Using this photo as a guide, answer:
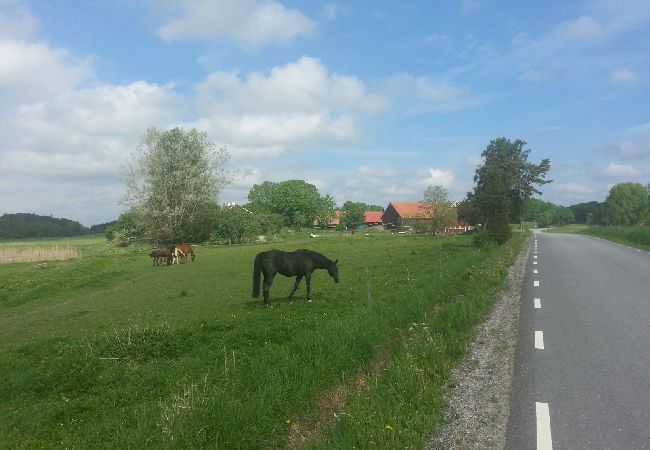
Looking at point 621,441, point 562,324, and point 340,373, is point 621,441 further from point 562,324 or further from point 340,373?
point 562,324

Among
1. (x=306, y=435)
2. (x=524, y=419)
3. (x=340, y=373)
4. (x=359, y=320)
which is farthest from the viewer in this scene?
(x=359, y=320)

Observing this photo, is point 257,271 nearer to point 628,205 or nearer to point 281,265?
point 281,265

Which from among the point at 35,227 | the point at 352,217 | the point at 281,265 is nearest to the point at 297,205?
the point at 352,217

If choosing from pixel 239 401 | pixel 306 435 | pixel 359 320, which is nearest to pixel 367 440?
pixel 306 435

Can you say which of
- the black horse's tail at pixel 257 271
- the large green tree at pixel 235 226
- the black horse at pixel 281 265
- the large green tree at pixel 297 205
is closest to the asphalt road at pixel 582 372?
the black horse at pixel 281 265

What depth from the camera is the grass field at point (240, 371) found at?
578cm

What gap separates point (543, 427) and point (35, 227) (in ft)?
439

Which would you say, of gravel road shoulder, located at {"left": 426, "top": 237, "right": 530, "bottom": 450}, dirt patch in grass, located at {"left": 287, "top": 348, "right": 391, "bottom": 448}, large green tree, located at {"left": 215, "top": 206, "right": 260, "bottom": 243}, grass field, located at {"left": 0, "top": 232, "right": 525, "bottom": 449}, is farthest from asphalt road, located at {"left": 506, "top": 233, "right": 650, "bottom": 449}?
large green tree, located at {"left": 215, "top": 206, "right": 260, "bottom": 243}

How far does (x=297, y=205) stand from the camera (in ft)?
377

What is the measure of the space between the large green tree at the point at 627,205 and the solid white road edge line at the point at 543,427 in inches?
4906

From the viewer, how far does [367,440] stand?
5246 millimetres

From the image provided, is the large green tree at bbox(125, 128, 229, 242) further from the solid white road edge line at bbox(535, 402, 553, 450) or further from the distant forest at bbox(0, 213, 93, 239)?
the distant forest at bbox(0, 213, 93, 239)

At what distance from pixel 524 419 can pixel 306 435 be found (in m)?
2.96

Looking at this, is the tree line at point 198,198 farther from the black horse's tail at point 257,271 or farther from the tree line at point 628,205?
the tree line at point 628,205
